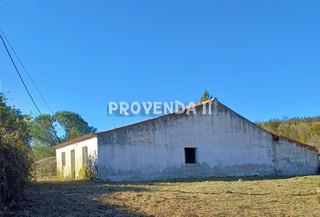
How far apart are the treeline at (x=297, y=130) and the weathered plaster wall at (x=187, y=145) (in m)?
8.86

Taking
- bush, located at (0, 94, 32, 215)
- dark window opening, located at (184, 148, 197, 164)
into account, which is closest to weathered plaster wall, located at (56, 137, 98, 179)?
dark window opening, located at (184, 148, 197, 164)

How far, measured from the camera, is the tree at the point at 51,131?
97.1 ft

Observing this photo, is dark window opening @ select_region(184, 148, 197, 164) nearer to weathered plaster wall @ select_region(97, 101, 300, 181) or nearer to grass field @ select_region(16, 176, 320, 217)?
weathered plaster wall @ select_region(97, 101, 300, 181)

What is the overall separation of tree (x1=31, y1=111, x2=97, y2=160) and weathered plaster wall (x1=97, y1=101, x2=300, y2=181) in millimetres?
15859

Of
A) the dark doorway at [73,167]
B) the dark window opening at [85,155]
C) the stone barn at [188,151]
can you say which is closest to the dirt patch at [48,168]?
the stone barn at [188,151]

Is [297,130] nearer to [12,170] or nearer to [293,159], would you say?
[293,159]

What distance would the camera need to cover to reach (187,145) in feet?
56.5

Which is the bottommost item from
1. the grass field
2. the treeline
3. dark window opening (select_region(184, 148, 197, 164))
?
the grass field

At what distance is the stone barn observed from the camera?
15164 mm

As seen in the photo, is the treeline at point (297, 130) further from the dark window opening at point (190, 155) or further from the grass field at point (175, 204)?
the grass field at point (175, 204)

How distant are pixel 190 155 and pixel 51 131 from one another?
55.3 ft

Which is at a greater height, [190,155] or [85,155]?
[85,155]

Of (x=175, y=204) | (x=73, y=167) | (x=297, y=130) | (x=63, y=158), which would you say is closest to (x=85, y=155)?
(x=73, y=167)

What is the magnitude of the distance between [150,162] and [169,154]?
1.19 m
